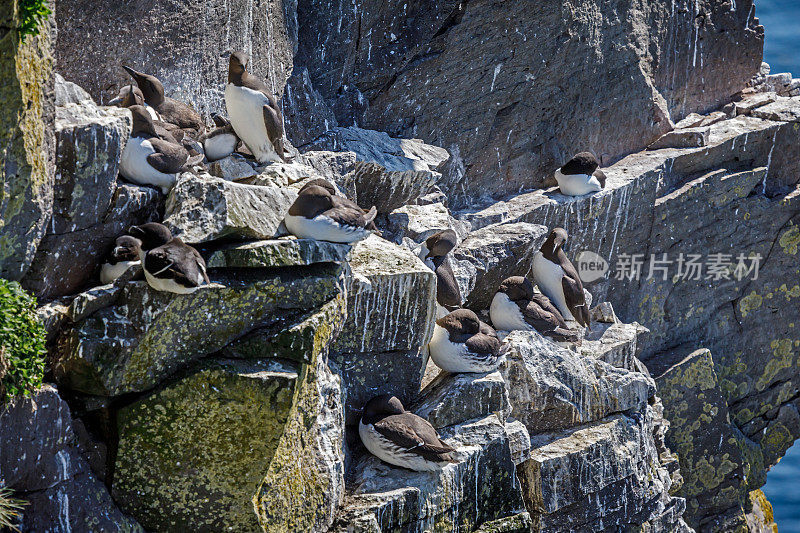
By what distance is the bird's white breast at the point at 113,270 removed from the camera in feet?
17.5

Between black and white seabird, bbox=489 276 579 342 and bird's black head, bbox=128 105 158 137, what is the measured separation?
3884 mm

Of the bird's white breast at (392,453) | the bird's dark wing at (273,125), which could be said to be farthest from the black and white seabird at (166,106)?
the bird's white breast at (392,453)

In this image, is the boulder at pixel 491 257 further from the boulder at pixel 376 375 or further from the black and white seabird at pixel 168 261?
the black and white seabird at pixel 168 261

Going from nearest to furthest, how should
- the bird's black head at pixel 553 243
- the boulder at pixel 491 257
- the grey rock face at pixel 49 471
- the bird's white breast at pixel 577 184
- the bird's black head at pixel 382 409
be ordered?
the grey rock face at pixel 49 471
the bird's black head at pixel 382 409
the boulder at pixel 491 257
the bird's black head at pixel 553 243
the bird's white breast at pixel 577 184

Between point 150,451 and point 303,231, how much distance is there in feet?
5.58

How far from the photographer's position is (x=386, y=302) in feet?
21.8

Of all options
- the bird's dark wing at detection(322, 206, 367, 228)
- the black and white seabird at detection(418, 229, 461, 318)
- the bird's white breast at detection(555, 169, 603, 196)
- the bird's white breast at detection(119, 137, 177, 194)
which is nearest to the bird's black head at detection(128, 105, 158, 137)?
the bird's white breast at detection(119, 137, 177, 194)

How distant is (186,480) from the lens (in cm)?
532

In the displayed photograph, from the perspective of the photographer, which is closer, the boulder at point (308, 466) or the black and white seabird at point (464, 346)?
the boulder at point (308, 466)

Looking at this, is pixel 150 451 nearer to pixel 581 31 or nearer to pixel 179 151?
pixel 179 151

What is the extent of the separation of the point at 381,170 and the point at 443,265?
4.18ft

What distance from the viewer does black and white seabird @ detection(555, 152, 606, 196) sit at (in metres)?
10.6

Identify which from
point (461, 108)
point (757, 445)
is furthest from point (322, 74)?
point (757, 445)

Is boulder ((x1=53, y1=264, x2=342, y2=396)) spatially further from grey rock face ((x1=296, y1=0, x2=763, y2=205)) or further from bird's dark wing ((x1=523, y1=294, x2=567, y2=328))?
grey rock face ((x1=296, y1=0, x2=763, y2=205))
